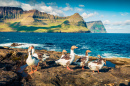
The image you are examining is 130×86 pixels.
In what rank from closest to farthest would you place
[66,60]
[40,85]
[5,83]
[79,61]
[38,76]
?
[5,83] → [40,85] → [38,76] → [66,60] → [79,61]

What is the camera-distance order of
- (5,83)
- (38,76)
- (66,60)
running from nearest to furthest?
(5,83), (38,76), (66,60)

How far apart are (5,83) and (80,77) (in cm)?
641

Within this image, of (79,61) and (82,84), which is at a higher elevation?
(79,61)

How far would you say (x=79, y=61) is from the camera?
11.7 meters

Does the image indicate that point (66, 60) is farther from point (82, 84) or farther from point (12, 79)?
point (12, 79)

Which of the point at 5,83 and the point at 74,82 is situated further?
the point at 74,82

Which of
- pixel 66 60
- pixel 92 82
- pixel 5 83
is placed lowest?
pixel 92 82

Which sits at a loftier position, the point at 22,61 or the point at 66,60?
the point at 66,60

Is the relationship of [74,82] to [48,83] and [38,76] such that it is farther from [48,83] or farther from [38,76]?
[38,76]

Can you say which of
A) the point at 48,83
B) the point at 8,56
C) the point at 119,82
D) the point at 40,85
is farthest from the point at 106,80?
the point at 8,56

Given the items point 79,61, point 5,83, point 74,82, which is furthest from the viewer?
point 79,61

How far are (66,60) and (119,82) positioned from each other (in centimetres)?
575

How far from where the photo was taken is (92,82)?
26.3 ft

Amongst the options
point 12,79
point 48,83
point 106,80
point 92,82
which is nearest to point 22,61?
point 12,79
